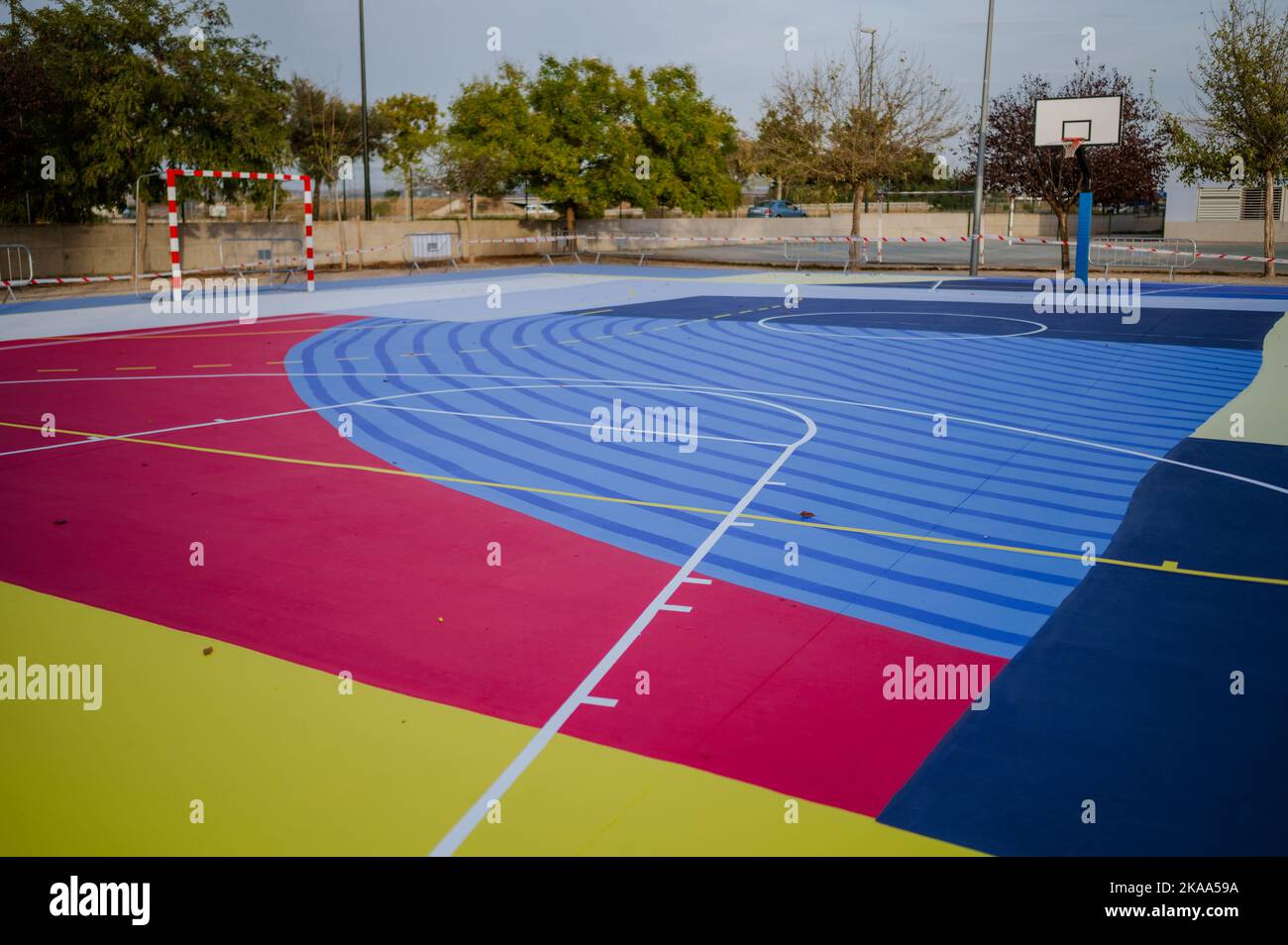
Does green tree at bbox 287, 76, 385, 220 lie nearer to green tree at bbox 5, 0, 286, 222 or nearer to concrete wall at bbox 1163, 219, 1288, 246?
green tree at bbox 5, 0, 286, 222

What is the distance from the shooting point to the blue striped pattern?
23.9 ft

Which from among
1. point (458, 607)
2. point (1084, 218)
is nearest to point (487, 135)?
point (1084, 218)

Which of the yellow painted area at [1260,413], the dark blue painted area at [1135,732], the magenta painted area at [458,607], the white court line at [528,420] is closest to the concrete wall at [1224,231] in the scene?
the yellow painted area at [1260,413]

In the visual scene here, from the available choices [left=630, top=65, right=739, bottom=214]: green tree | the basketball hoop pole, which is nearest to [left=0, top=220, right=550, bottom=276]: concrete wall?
[left=630, top=65, right=739, bottom=214]: green tree

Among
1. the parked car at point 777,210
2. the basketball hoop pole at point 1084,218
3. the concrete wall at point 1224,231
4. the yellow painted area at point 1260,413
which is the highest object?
the parked car at point 777,210

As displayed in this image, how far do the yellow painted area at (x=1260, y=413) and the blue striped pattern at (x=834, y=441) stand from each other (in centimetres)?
23

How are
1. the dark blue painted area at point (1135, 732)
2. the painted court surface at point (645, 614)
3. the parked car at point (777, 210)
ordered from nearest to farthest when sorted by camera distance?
the dark blue painted area at point (1135, 732)
the painted court surface at point (645, 614)
the parked car at point (777, 210)

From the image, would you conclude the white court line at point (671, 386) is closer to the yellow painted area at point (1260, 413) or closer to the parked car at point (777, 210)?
the yellow painted area at point (1260, 413)

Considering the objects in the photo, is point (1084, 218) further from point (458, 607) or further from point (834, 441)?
point (458, 607)

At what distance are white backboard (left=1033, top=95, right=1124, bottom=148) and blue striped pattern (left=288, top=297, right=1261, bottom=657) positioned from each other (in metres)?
12.3

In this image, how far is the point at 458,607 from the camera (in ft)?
21.9

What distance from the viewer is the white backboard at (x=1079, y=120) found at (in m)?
27.5

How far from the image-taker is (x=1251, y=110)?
2856 centimetres

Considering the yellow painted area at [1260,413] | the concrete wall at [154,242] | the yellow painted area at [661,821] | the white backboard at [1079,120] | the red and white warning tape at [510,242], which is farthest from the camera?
the concrete wall at [154,242]
